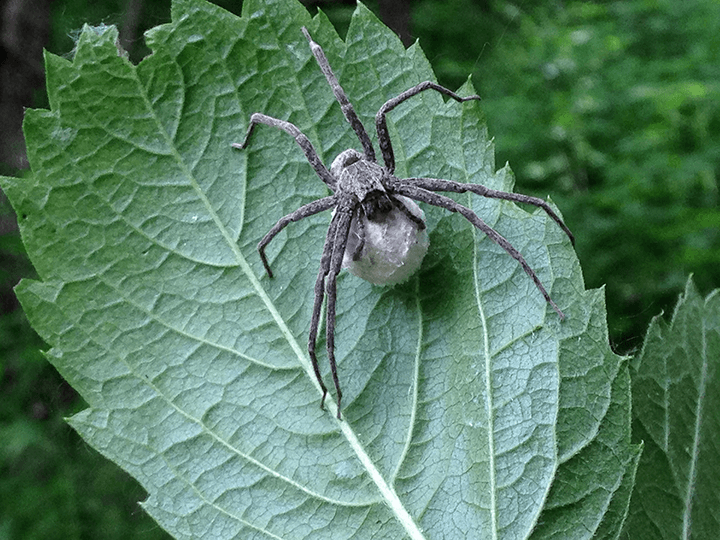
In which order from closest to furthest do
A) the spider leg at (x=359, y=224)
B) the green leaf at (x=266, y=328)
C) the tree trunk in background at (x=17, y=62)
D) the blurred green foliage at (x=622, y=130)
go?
the green leaf at (x=266, y=328) → the spider leg at (x=359, y=224) → the blurred green foliage at (x=622, y=130) → the tree trunk in background at (x=17, y=62)

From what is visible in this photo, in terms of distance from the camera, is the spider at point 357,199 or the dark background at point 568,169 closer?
the spider at point 357,199

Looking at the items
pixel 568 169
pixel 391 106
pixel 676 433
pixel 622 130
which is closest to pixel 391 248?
pixel 391 106

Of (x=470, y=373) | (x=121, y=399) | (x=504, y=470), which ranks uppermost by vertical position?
(x=121, y=399)

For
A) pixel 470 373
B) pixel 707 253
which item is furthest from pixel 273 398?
pixel 707 253

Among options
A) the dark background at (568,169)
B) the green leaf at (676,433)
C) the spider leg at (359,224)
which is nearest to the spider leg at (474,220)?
the spider leg at (359,224)

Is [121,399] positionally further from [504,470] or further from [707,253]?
[707,253]

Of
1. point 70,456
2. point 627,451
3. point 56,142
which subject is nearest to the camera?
point 627,451

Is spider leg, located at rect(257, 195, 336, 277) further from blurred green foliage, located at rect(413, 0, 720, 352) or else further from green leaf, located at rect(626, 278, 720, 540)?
blurred green foliage, located at rect(413, 0, 720, 352)

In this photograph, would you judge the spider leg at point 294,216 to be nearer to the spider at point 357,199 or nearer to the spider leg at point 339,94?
the spider at point 357,199
